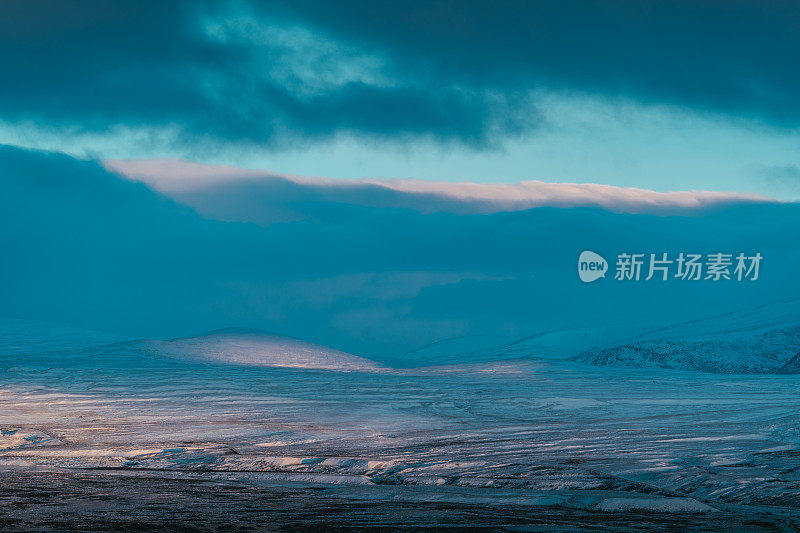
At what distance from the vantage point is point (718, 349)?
57.4m

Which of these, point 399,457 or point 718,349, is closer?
point 399,457

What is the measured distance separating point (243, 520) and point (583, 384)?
33337 millimetres

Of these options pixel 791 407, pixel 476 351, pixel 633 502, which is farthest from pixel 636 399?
pixel 476 351

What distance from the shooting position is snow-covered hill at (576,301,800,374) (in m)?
55.1

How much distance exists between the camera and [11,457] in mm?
13172

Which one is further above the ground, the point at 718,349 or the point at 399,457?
the point at 718,349

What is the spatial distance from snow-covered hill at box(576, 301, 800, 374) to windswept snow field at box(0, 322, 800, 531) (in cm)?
2173

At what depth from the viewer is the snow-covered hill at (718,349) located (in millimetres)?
55094

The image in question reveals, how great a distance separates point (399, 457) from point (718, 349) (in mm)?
49876

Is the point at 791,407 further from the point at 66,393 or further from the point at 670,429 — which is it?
the point at 66,393

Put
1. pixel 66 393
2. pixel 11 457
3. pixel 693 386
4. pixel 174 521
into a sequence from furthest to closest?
pixel 693 386 → pixel 66 393 → pixel 11 457 → pixel 174 521

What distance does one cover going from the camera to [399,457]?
510 inches

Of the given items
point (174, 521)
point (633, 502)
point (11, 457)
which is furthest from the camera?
point (11, 457)

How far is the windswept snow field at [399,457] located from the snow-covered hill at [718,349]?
2173cm
